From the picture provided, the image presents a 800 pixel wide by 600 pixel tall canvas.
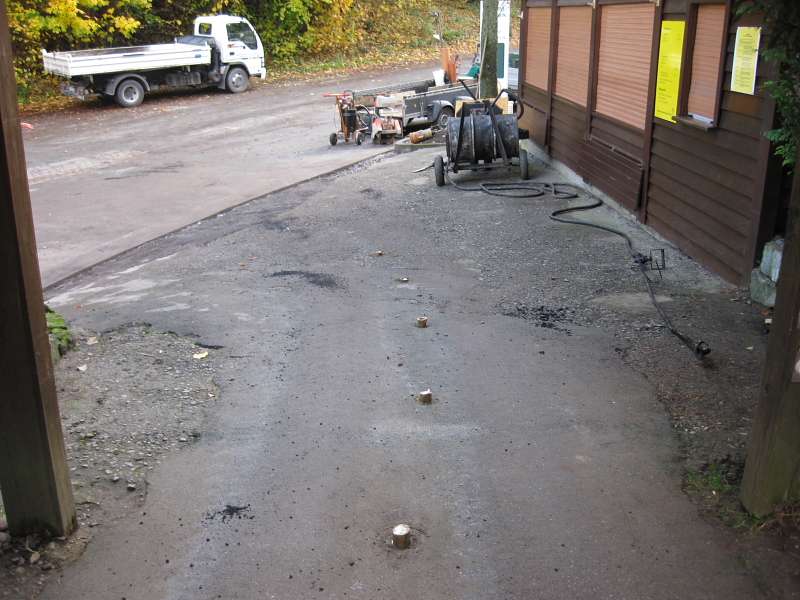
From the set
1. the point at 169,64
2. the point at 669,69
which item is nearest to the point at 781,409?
the point at 669,69

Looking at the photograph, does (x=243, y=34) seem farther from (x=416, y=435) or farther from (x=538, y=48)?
(x=416, y=435)

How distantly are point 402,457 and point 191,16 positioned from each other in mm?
32025

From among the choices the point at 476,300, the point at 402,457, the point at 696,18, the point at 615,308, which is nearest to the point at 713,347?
the point at 615,308

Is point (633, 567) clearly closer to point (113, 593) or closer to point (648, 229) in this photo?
point (113, 593)

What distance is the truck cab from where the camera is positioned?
93.7 ft

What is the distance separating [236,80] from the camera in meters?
29.1

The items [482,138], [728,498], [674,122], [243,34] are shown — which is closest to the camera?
[728,498]

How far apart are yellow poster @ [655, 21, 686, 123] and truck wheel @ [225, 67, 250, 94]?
70.7ft

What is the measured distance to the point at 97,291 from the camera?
30.3 feet

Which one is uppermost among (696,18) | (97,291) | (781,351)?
(696,18)

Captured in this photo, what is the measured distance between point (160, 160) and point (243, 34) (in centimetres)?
1234

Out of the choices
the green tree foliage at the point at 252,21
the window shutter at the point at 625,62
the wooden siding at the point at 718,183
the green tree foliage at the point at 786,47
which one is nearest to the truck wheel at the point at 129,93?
the green tree foliage at the point at 252,21

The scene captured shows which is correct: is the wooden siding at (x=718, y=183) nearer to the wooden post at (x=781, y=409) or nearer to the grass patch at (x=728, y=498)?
the grass patch at (x=728, y=498)

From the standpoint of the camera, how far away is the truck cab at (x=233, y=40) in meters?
28.5
